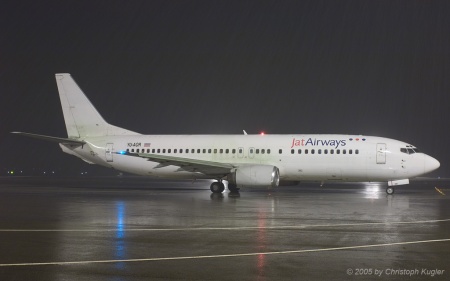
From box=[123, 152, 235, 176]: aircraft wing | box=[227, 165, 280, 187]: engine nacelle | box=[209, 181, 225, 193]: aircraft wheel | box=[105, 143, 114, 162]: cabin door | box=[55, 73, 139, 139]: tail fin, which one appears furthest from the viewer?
box=[55, 73, 139, 139]: tail fin

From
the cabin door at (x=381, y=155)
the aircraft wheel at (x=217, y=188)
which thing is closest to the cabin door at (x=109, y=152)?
the aircraft wheel at (x=217, y=188)

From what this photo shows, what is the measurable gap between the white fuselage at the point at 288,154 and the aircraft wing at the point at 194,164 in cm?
142

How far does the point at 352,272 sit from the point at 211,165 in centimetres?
2469

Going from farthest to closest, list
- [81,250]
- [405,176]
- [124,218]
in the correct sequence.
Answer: [405,176], [124,218], [81,250]

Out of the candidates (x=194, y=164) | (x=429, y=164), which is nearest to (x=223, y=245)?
(x=194, y=164)

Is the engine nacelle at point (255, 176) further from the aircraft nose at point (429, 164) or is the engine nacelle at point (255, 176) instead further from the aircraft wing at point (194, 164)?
the aircraft nose at point (429, 164)

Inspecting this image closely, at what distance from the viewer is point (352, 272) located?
907 cm

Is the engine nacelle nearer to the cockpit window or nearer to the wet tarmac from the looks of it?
the cockpit window

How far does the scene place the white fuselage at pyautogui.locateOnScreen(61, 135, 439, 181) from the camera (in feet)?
110

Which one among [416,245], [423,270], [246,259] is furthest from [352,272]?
[416,245]

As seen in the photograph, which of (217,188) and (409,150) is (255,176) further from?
(409,150)

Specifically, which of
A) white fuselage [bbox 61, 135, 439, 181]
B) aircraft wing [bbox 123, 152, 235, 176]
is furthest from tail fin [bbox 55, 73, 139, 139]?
aircraft wing [bbox 123, 152, 235, 176]

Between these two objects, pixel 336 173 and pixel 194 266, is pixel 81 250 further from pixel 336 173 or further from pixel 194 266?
pixel 336 173

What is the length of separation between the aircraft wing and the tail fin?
6.23m
